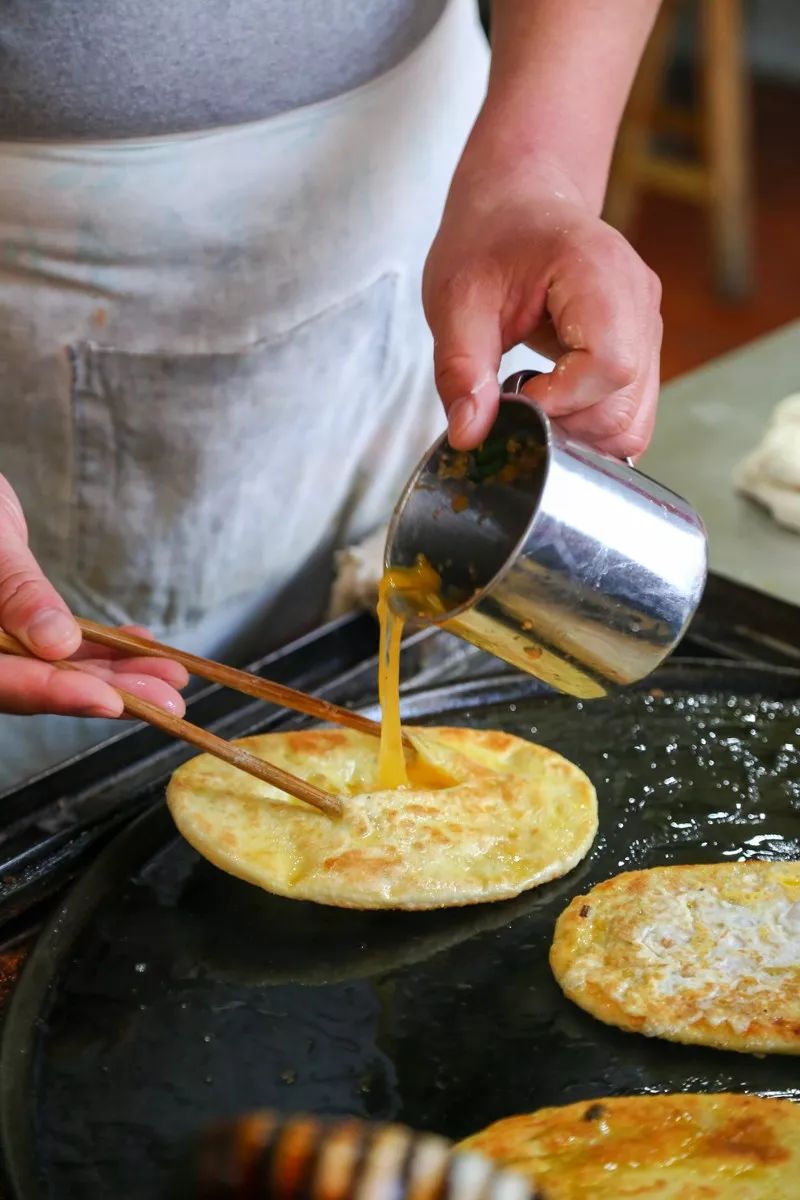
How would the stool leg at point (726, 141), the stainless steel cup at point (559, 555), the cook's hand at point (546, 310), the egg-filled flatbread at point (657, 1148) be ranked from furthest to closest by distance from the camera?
the stool leg at point (726, 141), the cook's hand at point (546, 310), the stainless steel cup at point (559, 555), the egg-filled flatbread at point (657, 1148)

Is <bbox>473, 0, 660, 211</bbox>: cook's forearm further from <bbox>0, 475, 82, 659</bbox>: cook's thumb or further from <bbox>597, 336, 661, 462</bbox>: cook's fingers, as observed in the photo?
<bbox>0, 475, 82, 659</bbox>: cook's thumb

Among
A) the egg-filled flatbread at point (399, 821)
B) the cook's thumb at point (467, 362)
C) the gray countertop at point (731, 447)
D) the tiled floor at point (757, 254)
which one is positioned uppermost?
A: the cook's thumb at point (467, 362)

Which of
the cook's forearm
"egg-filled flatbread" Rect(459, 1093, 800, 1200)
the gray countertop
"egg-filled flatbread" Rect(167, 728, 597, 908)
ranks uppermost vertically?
the cook's forearm

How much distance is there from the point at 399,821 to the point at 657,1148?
1.42 feet

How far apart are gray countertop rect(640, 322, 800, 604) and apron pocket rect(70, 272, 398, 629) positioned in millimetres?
532

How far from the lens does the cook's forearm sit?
1.45 metres

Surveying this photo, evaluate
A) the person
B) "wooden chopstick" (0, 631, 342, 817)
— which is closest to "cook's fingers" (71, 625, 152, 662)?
the person

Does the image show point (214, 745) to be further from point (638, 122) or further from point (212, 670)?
point (638, 122)

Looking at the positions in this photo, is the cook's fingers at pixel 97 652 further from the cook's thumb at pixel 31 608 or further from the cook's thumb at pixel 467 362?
the cook's thumb at pixel 467 362

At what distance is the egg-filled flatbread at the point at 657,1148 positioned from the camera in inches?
37.6

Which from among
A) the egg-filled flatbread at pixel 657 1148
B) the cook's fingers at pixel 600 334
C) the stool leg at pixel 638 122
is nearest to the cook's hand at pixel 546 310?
the cook's fingers at pixel 600 334

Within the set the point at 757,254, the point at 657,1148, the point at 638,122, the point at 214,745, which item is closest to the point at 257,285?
the point at 214,745

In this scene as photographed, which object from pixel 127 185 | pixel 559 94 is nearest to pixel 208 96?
pixel 127 185

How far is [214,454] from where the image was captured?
5.43 feet
